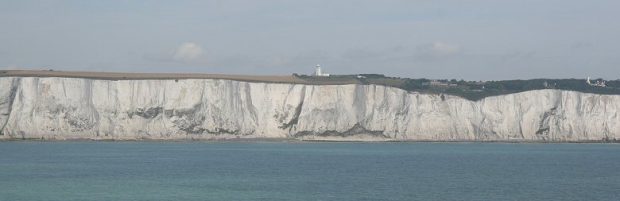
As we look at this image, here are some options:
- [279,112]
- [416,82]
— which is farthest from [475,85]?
[279,112]

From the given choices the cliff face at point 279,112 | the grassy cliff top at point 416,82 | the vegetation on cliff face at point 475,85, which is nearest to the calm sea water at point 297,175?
the cliff face at point 279,112

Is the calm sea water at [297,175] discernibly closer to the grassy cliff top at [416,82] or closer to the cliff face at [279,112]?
the cliff face at [279,112]

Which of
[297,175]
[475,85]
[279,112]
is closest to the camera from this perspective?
[297,175]

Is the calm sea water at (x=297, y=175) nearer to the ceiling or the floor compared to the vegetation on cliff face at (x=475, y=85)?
nearer to the floor

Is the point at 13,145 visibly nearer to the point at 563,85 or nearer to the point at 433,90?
the point at 433,90

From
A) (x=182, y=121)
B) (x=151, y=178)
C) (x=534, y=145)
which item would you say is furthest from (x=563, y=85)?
(x=151, y=178)

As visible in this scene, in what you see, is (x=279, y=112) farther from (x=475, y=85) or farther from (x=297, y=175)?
(x=297, y=175)

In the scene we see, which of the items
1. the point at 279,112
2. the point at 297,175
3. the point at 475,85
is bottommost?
the point at 297,175
